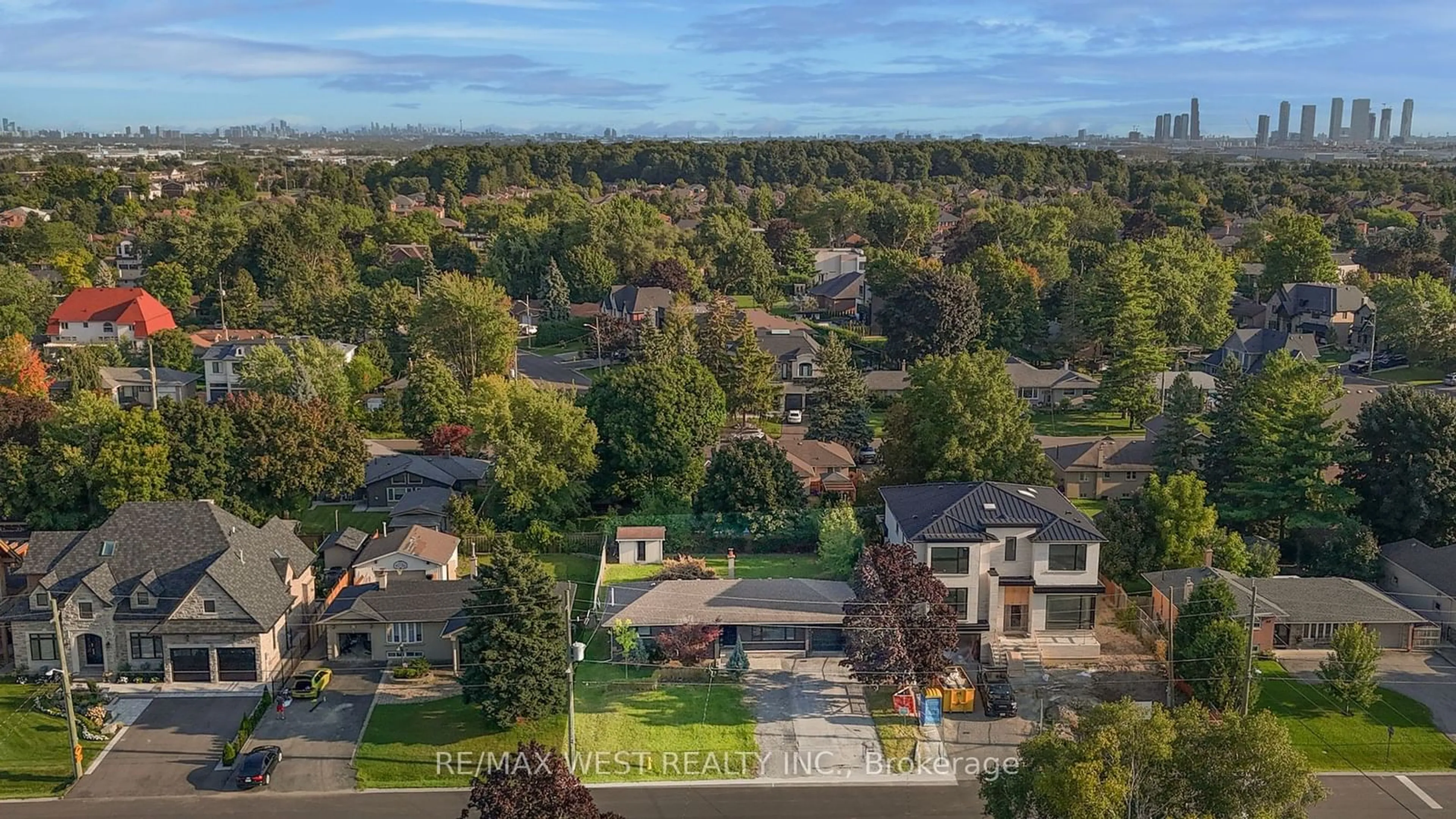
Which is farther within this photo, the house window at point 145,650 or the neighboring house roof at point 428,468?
the neighboring house roof at point 428,468

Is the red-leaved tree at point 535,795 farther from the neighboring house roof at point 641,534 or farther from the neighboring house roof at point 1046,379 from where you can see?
the neighboring house roof at point 1046,379

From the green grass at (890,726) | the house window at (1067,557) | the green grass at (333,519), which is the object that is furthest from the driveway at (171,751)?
the house window at (1067,557)

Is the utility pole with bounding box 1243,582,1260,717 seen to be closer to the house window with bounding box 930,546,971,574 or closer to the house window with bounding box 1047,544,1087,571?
the house window with bounding box 1047,544,1087,571

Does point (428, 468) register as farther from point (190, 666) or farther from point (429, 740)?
point (429, 740)

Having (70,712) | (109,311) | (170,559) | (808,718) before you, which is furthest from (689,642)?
(109,311)

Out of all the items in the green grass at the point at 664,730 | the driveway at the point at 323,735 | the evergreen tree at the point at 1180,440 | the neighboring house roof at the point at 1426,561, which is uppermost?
the evergreen tree at the point at 1180,440

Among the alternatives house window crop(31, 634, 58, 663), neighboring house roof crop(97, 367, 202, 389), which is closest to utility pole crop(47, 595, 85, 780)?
house window crop(31, 634, 58, 663)

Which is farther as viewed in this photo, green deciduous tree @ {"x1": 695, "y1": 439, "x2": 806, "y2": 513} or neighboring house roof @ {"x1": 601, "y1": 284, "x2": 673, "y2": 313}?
neighboring house roof @ {"x1": 601, "y1": 284, "x2": 673, "y2": 313}
